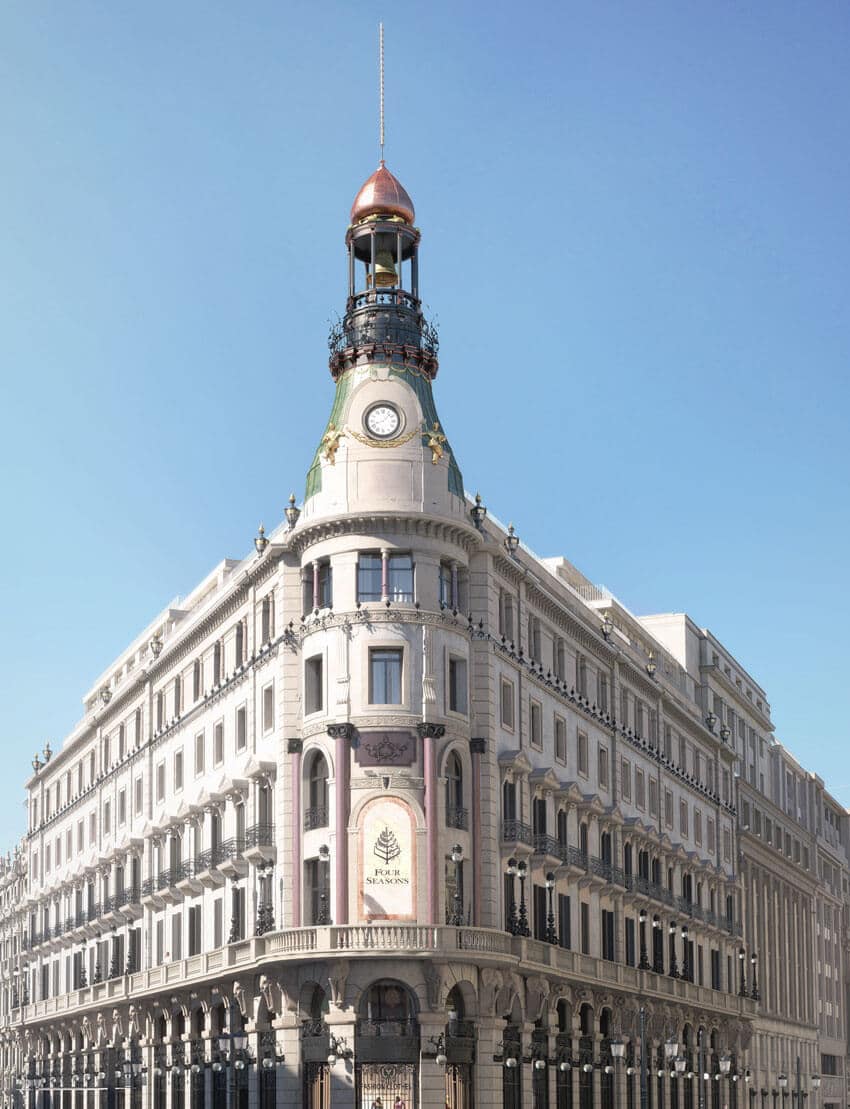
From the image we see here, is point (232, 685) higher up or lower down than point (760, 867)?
higher up

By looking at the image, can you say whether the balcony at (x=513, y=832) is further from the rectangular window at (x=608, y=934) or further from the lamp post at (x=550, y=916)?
the rectangular window at (x=608, y=934)

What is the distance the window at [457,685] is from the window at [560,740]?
40.9 ft

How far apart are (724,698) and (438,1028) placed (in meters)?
67.8

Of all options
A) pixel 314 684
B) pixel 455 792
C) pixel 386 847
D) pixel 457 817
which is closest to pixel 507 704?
pixel 455 792

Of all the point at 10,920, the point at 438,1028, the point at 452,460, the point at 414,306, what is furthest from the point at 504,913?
the point at 10,920

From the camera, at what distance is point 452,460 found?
259 ft

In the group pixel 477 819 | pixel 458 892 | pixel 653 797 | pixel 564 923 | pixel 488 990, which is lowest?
pixel 488 990

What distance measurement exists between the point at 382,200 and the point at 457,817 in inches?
1112

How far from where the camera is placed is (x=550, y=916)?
272 feet

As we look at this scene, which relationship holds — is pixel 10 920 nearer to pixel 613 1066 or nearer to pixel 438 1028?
pixel 613 1066

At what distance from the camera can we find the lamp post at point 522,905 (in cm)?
7812

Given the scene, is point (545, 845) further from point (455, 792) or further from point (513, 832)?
point (455, 792)

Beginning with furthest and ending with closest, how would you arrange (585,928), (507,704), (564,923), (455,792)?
(585,928) < (564,923) < (507,704) < (455,792)

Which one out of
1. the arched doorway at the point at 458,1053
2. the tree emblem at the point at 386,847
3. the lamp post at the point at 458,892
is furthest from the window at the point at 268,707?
the arched doorway at the point at 458,1053
